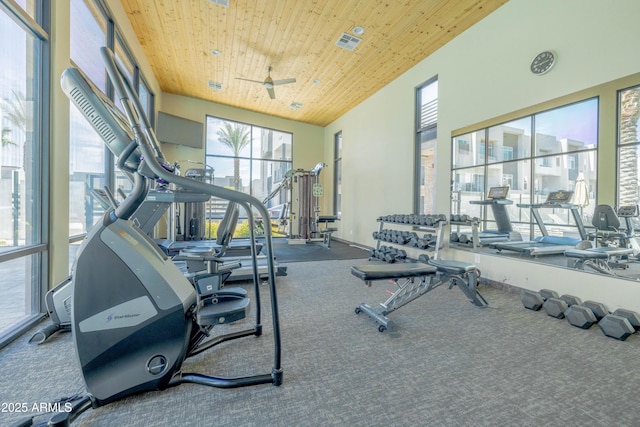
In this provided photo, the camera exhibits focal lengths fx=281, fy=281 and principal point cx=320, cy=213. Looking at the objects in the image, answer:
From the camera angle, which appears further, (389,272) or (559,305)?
(559,305)

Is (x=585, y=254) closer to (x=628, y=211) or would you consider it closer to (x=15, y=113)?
(x=628, y=211)

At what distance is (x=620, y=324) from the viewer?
2195 mm

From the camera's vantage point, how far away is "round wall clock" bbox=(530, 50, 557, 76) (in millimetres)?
3371

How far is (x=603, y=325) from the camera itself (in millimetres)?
2287

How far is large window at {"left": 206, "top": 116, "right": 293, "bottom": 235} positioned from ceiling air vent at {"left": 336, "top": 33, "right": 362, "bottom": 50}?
12.1ft

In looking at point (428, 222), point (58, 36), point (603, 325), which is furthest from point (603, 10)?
point (58, 36)

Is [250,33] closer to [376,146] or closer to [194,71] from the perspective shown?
[194,71]

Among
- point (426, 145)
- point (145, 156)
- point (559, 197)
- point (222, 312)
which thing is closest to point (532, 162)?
point (559, 197)

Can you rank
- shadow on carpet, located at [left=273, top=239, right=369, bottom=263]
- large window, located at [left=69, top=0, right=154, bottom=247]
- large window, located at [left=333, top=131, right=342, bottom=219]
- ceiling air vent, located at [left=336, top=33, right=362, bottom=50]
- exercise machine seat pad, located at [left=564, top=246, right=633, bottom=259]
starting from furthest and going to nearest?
large window, located at [left=333, top=131, right=342, bottom=219] < shadow on carpet, located at [left=273, top=239, right=369, bottom=263] < ceiling air vent, located at [left=336, top=33, right=362, bottom=50] < large window, located at [left=69, top=0, right=154, bottom=247] < exercise machine seat pad, located at [left=564, top=246, right=633, bottom=259]

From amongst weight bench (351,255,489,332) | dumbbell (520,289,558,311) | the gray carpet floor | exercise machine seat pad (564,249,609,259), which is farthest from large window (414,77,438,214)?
the gray carpet floor

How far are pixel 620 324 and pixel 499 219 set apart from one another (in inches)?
84.7

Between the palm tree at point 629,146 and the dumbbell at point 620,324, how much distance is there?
4.02 ft

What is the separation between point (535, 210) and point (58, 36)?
18.3ft

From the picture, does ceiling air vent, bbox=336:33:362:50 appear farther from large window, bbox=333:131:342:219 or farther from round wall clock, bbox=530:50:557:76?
large window, bbox=333:131:342:219
